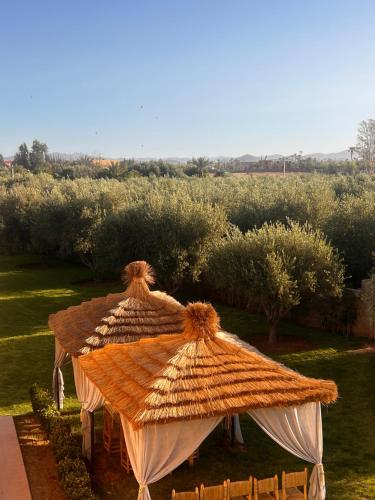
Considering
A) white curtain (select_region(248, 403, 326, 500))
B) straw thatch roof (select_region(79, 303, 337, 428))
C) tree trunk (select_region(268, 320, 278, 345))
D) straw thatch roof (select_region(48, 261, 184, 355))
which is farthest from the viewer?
tree trunk (select_region(268, 320, 278, 345))

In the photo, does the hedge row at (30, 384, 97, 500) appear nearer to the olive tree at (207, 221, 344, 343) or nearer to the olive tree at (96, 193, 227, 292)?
the olive tree at (207, 221, 344, 343)

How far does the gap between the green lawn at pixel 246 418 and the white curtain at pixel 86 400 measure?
1205 mm

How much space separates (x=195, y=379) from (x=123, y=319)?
177 inches

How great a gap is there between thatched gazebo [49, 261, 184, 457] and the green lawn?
2.35m

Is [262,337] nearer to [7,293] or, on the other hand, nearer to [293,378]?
[293,378]

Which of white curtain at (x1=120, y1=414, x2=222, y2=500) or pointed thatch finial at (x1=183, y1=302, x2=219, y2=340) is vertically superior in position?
pointed thatch finial at (x1=183, y1=302, x2=219, y2=340)

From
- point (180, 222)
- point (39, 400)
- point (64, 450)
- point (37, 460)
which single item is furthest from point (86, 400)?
point (180, 222)

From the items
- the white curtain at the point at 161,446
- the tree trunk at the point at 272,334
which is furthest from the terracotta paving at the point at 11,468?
the tree trunk at the point at 272,334

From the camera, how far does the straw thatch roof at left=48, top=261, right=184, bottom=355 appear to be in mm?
13375

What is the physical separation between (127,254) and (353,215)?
1236 centimetres

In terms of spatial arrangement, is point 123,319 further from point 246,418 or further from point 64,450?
point 246,418

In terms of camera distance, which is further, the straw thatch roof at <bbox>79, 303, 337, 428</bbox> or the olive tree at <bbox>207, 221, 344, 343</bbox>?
the olive tree at <bbox>207, 221, 344, 343</bbox>

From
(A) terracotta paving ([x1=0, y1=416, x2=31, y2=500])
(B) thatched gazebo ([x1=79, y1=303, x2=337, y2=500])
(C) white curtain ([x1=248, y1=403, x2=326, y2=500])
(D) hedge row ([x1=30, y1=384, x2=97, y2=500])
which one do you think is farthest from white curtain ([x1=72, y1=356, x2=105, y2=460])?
(C) white curtain ([x1=248, y1=403, x2=326, y2=500])

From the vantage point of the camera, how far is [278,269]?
65.4 feet
